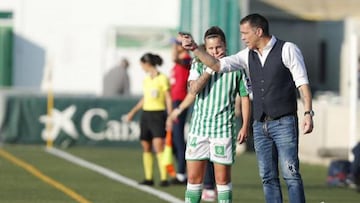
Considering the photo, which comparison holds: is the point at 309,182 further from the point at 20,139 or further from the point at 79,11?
the point at 79,11

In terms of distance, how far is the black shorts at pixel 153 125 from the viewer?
704 inches

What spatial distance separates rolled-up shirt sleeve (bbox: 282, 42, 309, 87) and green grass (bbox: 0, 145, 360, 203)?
4.11 meters

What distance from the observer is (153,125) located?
1791 centimetres

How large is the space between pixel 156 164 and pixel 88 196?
6.30m

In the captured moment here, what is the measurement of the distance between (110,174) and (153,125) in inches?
78.5

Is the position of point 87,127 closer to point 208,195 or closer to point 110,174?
point 110,174

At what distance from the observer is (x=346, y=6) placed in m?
37.8

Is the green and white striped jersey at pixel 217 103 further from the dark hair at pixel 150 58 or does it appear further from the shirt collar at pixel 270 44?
the dark hair at pixel 150 58

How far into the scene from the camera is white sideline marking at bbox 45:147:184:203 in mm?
16192

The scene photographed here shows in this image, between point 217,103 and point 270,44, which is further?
point 217,103

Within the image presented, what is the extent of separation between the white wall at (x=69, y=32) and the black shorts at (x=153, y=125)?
2415 cm

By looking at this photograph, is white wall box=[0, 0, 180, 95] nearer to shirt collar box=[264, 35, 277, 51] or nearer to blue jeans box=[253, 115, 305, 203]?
blue jeans box=[253, 115, 305, 203]

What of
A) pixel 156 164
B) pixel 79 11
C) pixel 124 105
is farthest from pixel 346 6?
pixel 156 164

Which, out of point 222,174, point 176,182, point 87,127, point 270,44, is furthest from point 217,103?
point 87,127
